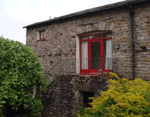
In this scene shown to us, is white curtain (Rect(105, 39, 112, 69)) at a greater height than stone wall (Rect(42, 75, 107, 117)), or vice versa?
white curtain (Rect(105, 39, 112, 69))

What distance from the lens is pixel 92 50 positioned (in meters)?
10.1

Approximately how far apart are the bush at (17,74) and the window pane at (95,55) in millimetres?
3050

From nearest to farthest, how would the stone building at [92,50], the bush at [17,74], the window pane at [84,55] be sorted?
the bush at [17,74] < the stone building at [92,50] < the window pane at [84,55]

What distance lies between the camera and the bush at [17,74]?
742cm

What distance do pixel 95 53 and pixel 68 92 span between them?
106 inches

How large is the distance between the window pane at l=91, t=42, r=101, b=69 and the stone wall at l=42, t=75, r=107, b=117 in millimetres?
1368

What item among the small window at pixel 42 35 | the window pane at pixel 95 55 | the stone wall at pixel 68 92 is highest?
the small window at pixel 42 35

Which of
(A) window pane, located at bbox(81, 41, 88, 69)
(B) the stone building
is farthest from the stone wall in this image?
(A) window pane, located at bbox(81, 41, 88, 69)

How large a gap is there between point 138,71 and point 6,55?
608 centimetres

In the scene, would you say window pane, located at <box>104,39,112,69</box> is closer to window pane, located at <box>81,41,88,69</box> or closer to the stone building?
the stone building

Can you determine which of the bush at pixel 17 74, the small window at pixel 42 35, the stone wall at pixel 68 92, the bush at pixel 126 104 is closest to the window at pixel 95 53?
the stone wall at pixel 68 92

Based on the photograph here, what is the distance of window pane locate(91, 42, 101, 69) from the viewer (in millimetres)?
9846

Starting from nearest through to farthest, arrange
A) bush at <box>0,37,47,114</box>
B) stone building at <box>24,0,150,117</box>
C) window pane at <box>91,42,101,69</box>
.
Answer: bush at <box>0,37,47,114</box> < stone building at <box>24,0,150,117</box> < window pane at <box>91,42,101,69</box>

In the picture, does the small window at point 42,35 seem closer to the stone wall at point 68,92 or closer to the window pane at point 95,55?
the stone wall at point 68,92
